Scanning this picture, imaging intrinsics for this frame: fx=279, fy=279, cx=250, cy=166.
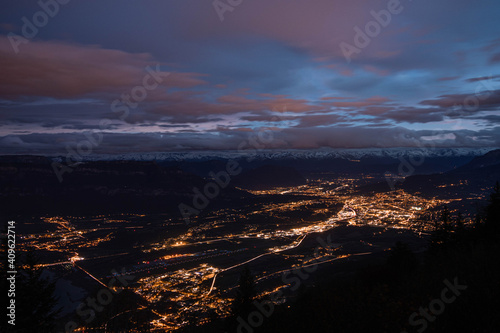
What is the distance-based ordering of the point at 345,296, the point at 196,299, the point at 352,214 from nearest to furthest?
the point at 345,296 → the point at 196,299 → the point at 352,214

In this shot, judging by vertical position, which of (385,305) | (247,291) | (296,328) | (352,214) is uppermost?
(385,305)

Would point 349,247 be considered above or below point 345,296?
below

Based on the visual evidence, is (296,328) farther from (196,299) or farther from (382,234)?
(382,234)

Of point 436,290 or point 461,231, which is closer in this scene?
point 436,290

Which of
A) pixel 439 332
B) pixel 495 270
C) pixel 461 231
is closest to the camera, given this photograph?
pixel 439 332

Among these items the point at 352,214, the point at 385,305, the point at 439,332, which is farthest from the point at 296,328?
the point at 352,214

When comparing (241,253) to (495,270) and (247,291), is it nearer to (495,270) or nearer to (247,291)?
(247,291)

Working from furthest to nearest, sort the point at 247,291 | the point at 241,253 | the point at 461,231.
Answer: the point at 241,253 < the point at 461,231 < the point at 247,291

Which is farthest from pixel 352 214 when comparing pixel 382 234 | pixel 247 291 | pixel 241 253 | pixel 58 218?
pixel 58 218

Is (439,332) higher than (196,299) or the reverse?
higher

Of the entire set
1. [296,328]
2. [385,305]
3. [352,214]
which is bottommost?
[352,214]
